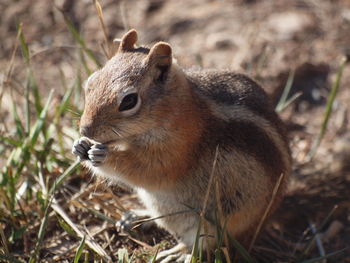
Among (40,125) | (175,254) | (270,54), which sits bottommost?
(175,254)

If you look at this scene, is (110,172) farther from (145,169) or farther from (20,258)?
(20,258)

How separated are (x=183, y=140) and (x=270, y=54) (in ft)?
9.85

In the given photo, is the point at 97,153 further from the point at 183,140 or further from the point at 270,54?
the point at 270,54

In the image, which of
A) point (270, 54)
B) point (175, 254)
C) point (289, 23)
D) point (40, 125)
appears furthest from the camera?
point (289, 23)

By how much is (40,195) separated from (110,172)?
780mm

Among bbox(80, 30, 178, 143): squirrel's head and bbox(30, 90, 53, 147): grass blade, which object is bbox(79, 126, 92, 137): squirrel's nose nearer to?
bbox(80, 30, 178, 143): squirrel's head

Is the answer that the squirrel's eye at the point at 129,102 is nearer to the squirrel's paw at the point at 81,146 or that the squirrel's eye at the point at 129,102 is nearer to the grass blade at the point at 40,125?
the squirrel's paw at the point at 81,146

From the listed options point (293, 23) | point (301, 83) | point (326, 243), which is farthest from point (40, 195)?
point (293, 23)

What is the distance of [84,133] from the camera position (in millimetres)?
3254

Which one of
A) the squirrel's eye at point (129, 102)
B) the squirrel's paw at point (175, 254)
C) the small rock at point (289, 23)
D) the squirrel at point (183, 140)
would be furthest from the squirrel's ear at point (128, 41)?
the small rock at point (289, 23)

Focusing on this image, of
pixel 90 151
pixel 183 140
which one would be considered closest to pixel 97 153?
pixel 90 151

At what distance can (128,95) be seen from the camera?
330 centimetres

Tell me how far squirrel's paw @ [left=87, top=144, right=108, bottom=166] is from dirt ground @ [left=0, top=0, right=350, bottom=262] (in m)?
0.96

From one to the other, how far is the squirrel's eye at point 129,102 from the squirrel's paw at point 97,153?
36 centimetres
